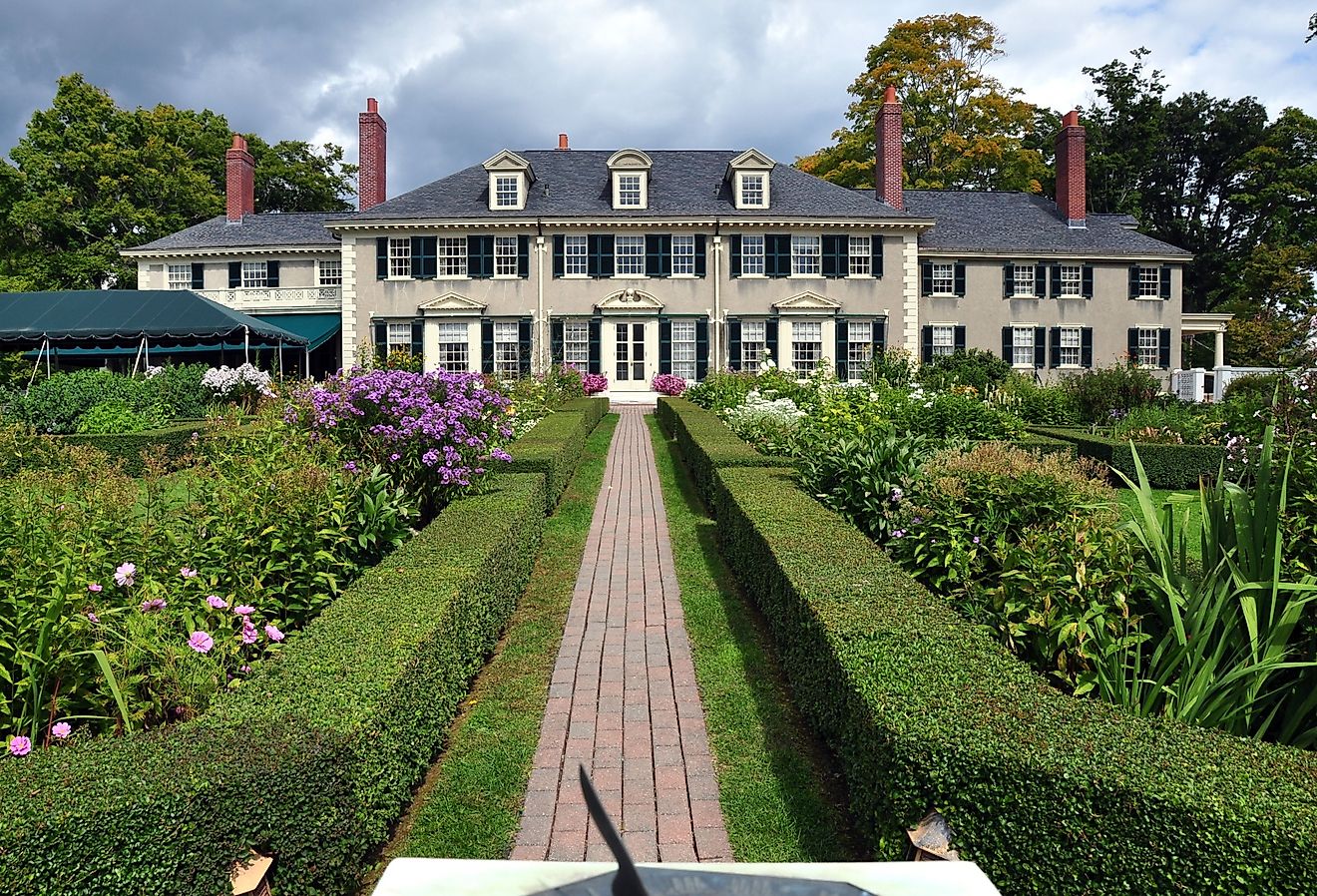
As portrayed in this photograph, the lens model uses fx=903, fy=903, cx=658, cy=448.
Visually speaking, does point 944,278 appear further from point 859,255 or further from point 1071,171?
point 1071,171

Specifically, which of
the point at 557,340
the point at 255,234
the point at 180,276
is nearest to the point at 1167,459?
the point at 557,340

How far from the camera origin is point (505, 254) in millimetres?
28141

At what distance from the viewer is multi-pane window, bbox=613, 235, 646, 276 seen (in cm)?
2809

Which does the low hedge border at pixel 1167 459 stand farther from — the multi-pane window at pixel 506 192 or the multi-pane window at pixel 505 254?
the multi-pane window at pixel 506 192

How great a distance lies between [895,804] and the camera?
2846 millimetres

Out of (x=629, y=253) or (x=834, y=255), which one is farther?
(x=834, y=255)

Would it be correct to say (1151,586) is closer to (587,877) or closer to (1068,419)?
(587,877)

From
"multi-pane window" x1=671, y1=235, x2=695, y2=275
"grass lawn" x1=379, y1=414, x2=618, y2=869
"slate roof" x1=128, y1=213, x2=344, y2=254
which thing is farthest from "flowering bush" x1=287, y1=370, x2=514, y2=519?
"slate roof" x1=128, y1=213, x2=344, y2=254

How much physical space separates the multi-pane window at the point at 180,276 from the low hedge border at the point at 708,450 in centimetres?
2319

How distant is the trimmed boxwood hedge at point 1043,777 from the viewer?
7.46 feet

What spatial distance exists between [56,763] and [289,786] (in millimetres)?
632

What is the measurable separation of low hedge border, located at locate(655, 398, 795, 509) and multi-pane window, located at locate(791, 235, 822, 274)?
1265 cm

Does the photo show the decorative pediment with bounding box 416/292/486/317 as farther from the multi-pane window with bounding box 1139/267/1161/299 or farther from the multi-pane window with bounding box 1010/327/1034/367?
the multi-pane window with bounding box 1139/267/1161/299

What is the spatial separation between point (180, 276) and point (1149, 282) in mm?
33507
